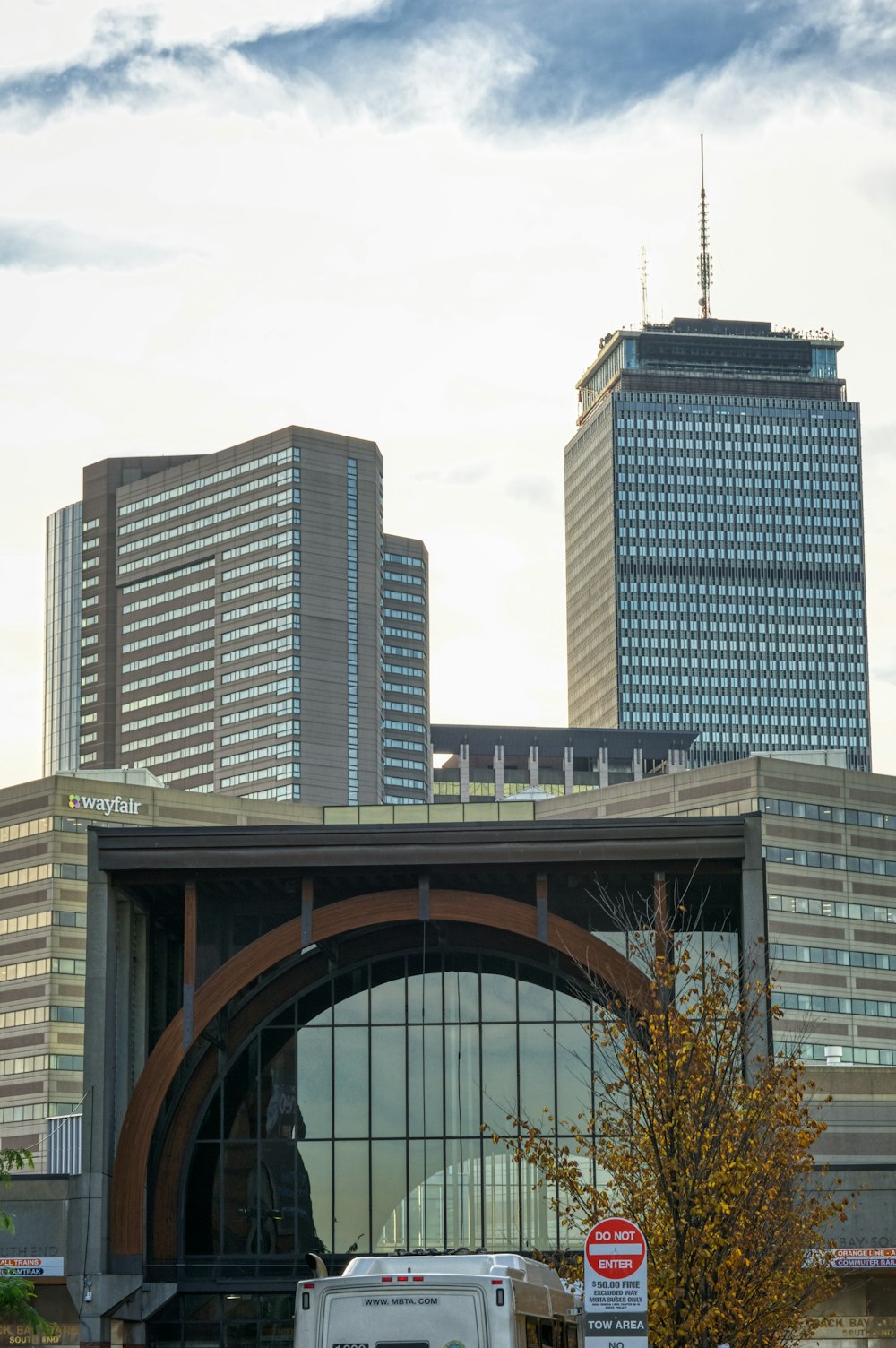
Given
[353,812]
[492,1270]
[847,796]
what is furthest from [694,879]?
[847,796]

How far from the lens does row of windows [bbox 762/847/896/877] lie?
584 ft

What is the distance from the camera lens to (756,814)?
162 feet

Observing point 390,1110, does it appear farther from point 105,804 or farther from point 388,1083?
point 105,804

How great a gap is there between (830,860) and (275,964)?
137 m

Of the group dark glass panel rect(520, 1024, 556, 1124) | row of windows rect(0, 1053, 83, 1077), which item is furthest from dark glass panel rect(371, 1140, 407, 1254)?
row of windows rect(0, 1053, 83, 1077)

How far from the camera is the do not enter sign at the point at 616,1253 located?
19031 mm

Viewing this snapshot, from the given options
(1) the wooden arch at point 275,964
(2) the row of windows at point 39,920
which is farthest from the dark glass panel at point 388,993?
(2) the row of windows at point 39,920

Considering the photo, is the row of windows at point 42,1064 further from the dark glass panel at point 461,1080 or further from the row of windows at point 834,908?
the dark glass panel at point 461,1080

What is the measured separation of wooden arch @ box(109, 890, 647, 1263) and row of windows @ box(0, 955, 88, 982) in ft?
435

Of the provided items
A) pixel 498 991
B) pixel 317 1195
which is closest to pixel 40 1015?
pixel 317 1195

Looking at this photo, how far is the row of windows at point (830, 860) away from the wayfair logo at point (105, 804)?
5665 centimetres

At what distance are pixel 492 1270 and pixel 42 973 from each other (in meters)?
163

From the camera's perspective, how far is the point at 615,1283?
1905 centimetres

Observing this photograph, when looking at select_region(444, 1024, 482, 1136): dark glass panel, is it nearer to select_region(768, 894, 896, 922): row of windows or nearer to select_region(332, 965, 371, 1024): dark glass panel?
select_region(332, 965, 371, 1024): dark glass panel
